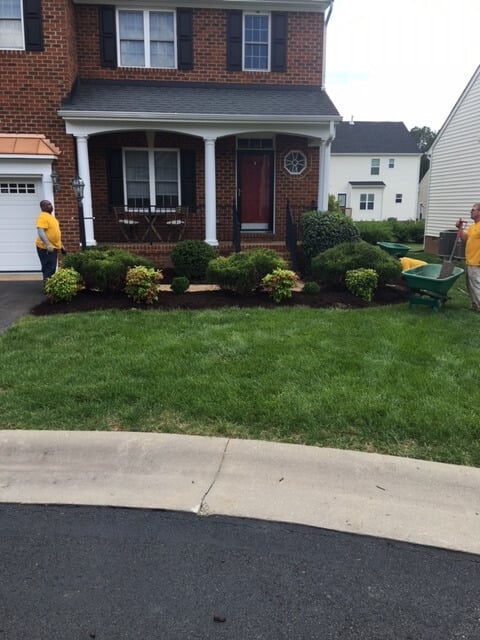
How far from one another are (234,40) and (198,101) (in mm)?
2181

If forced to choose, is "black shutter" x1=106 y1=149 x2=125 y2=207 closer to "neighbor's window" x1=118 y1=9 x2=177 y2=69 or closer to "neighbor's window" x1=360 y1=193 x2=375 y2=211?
"neighbor's window" x1=118 y1=9 x2=177 y2=69

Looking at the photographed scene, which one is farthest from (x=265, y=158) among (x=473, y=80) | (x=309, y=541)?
(x=309, y=541)

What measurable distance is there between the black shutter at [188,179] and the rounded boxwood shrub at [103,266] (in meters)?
4.58

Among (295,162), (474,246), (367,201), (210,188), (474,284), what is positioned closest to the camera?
(474,246)

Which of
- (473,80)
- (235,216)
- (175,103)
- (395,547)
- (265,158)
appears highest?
(473,80)

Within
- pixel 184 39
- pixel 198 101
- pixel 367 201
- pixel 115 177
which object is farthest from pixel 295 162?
pixel 367 201

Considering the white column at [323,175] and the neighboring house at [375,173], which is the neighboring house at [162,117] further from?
the neighboring house at [375,173]

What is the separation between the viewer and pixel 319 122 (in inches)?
470

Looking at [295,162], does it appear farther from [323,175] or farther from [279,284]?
[279,284]

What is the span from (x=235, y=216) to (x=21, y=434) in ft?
29.9

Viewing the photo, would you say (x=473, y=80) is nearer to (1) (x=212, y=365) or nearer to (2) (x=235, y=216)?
(2) (x=235, y=216)

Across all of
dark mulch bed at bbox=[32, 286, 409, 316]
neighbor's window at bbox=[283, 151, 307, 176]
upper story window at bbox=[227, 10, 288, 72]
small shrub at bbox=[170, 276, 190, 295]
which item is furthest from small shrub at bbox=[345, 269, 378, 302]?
upper story window at bbox=[227, 10, 288, 72]

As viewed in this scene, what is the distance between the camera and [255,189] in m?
13.6

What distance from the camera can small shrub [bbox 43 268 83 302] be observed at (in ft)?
27.5
